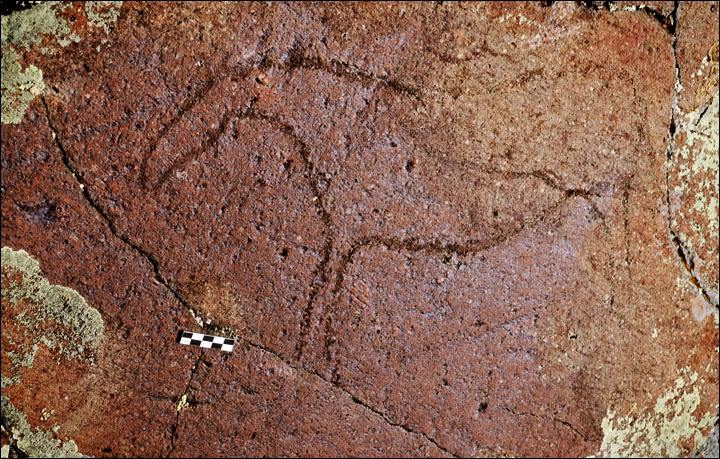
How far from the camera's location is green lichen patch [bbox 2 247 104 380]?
149 centimetres

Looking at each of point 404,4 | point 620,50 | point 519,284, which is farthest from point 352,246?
point 620,50

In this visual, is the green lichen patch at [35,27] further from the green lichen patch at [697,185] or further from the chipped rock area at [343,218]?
the green lichen patch at [697,185]

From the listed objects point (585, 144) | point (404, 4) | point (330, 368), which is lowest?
point (330, 368)

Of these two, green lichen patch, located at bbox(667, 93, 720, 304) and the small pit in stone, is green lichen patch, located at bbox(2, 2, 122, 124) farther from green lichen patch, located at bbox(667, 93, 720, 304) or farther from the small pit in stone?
green lichen patch, located at bbox(667, 93, 720, 304)

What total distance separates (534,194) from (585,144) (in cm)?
25

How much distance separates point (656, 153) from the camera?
1.72 metres

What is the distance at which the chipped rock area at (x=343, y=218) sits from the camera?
1489 millimetres

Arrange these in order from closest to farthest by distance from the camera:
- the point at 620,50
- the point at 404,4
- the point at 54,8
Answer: the point at 54,8 < the point at 404,4 < the point at 620,50

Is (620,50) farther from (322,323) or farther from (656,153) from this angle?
(322,323)

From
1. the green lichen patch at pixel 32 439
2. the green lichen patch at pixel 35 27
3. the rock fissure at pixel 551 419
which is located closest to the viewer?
the green lichen patch at pixel 35 27

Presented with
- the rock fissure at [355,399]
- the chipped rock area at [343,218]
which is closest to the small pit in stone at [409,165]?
the chipped rock area at [343,218]

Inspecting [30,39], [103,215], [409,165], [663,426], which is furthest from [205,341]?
[663,426]

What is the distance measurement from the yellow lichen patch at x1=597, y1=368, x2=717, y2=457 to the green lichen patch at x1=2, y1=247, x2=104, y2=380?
71.2 inches

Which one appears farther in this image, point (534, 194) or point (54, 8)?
point (534, 194)
